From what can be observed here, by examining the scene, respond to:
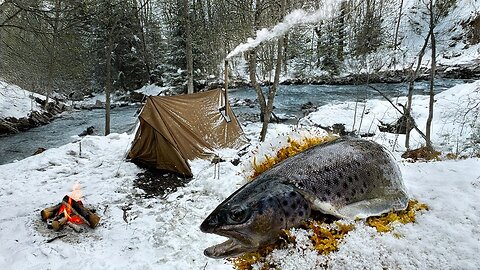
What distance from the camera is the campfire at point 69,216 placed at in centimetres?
521

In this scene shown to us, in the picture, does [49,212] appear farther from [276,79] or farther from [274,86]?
[276,79]

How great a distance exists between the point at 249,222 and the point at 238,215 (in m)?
0.05

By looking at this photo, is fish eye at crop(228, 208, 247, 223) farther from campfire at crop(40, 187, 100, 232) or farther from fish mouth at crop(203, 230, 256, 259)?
campfire at crop(40, 187, 100, 232)

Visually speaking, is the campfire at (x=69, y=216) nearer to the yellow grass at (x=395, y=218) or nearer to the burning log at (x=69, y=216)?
the burning log at (x=69, y=216)

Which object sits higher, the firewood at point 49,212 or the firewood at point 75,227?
the firewood at point 49,212

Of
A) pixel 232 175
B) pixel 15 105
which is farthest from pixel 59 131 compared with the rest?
pixel 232 175

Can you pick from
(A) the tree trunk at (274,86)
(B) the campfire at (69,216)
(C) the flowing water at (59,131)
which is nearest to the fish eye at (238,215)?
(B) the campfire at (69,216)

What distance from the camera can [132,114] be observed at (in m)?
19.4

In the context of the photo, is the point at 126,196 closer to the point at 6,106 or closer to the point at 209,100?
the point at 209,100

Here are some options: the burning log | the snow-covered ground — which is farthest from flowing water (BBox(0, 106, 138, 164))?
the burning log

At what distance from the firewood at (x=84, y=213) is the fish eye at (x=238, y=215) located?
4831 mm

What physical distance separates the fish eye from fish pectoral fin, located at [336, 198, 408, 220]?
42cm

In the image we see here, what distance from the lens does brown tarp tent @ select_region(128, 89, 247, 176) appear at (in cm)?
773

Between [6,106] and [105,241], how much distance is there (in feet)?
52.2
